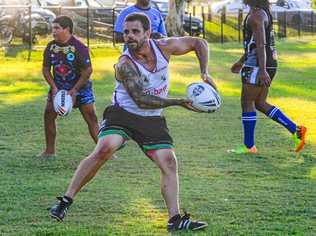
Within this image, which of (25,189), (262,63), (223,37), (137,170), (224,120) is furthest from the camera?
(223,37)

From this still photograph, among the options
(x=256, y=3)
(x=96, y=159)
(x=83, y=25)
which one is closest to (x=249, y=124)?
(x=256, y=3)

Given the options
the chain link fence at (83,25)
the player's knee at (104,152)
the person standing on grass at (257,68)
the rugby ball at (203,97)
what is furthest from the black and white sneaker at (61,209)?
the chain link fence at (83,25)

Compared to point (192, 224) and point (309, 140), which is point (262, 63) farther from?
point (192, 224)

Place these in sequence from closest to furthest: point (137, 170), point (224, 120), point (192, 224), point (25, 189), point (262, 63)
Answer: point (192, 224) → point (25, 189) → point (137, 170) → point (262, 63) → point (224, 120)

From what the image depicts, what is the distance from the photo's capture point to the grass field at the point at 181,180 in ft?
22.4

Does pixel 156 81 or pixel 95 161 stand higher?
pixel 156 81

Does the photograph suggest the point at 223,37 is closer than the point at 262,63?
No

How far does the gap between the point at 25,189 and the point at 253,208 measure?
2.04 meters

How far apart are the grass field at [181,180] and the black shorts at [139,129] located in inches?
23.8

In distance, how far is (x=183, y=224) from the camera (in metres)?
6.57

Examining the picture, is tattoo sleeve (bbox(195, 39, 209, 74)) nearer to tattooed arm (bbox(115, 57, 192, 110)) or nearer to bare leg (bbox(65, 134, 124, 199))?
tattooed arm (bbox(115, 57, 192, 110))

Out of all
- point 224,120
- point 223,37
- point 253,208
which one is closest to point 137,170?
point 253,208

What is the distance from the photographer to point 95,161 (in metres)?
6.78

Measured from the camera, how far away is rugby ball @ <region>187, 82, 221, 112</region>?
261 inches
